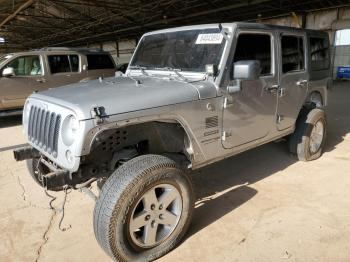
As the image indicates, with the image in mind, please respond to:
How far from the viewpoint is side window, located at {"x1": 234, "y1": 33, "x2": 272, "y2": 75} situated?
3520 millimetres

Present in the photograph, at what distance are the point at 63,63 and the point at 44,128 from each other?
22.2 ft

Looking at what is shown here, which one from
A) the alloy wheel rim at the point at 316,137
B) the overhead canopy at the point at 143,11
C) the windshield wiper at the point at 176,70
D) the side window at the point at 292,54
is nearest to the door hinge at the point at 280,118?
the side window at the point at 292,54

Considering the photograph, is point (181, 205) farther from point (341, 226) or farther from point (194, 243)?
point (341, 226)

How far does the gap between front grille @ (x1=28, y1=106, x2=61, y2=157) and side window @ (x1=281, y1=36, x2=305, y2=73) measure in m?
2.85

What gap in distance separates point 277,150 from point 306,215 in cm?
219

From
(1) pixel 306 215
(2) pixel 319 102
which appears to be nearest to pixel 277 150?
(2) pixel 319 102

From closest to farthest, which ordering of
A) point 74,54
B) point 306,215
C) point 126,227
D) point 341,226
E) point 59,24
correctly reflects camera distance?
point 126,227
point 341,226
point 306,215
point 74,54
point 59,24

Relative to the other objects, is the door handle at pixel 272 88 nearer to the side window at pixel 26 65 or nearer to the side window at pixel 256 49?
the side window at pixel 256 49

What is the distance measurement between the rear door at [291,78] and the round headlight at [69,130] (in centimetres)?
261

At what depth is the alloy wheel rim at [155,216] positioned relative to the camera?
2.65 m

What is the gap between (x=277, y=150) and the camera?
5504 millimetres

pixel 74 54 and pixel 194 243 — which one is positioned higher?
pixel 74 54

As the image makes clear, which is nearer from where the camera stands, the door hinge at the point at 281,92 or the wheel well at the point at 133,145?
the wheel well at the point at 133,145

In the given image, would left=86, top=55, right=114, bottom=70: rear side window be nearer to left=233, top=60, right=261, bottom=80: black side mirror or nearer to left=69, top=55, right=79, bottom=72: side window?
left=69, top=55, right=79, bottom=72: side window
